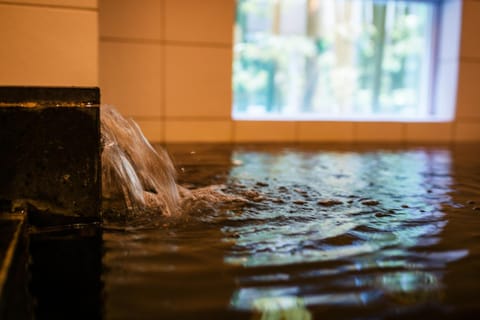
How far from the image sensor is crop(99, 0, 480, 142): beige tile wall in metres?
4.81

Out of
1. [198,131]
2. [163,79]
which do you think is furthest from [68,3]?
[198,131]

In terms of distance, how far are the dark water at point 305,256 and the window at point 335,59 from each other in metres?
3.27

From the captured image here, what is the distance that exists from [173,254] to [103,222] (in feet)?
1.54

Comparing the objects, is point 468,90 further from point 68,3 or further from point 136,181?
point 136,181

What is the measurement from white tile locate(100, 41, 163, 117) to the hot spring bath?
2.44 meters

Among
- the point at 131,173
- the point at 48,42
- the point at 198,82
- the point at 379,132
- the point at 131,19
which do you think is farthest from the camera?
the point at 379,132

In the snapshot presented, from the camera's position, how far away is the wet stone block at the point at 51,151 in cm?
160

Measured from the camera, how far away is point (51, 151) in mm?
1669

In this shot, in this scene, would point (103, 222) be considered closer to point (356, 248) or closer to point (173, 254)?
point (173, 254)

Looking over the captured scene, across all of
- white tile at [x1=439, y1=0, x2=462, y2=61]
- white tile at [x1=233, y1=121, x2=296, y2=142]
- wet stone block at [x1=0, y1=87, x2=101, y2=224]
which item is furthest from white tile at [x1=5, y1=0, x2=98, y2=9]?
white tile at [x1=439, y1=0, x2=462, y2=61]

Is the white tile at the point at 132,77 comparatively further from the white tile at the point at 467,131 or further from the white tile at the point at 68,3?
the white tile at the point at 467,131

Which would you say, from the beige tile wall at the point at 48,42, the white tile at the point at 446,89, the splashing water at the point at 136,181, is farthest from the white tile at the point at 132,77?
the white tile at the point at 446,89

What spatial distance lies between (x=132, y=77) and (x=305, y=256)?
3.85 metres

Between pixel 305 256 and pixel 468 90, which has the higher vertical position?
pixel 468 90
